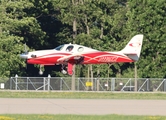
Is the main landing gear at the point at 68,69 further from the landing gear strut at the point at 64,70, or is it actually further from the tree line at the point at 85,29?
the tree line at the point at 85,29

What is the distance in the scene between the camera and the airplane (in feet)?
156

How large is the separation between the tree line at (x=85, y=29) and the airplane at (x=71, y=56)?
432 inches

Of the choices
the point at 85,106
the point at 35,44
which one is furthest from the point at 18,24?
the point at 85,106

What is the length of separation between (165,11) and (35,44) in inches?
607

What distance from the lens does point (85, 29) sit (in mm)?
69000

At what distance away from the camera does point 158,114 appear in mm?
25266

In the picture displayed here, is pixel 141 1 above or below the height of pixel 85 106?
above

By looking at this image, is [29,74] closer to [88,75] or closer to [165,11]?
[88,75]

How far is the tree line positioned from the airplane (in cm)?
1097

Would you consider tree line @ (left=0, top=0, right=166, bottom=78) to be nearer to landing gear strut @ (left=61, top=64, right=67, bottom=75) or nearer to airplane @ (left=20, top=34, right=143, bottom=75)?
landing gear strut @ (left=61, top=64, right=67, bottom=75)

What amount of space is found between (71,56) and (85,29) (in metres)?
21.2

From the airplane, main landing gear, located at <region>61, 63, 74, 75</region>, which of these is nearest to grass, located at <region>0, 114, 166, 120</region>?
the airplane

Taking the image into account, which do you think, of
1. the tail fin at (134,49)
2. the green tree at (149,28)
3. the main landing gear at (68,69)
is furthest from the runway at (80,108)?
the green tree at (149,28)

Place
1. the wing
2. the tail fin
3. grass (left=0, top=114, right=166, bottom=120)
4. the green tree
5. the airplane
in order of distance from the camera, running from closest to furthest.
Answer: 1. grass (left=0, top=114, right=166, bottom=120)
2. the airplane
3. the wing
4. the tail fin
5. the green tree
